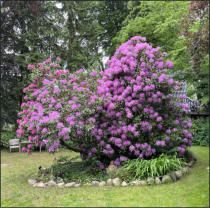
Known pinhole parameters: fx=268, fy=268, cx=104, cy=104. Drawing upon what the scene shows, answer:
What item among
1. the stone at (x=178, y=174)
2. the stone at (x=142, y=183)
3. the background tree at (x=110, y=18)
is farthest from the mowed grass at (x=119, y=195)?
the background tree at (x=110, y=18)

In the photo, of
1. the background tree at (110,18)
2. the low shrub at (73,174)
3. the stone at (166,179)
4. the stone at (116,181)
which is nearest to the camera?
the stone at (166,179)

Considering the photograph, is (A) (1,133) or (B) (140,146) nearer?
(B) (140,146)

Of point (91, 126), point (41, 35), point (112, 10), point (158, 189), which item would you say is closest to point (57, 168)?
point (91, 126)

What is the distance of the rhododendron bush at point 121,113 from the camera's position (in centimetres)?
620

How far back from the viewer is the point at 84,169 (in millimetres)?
6902

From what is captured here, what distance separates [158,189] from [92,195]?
123 centimetres

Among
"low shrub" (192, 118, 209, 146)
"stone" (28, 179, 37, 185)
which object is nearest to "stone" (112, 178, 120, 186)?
"stone" (28, 179, 37, 185)

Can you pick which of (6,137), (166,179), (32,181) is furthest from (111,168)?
(6,137)

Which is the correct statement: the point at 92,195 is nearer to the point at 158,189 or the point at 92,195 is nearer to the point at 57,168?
the point at 158,189

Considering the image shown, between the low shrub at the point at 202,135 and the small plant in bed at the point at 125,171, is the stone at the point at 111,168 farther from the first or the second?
the low shrub at the point at 202,135

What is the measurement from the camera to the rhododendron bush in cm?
620

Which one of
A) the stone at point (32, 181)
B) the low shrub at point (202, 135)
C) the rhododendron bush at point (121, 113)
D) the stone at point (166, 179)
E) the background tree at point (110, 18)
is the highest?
the background tree at point (110, 18)

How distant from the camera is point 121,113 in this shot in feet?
21.1

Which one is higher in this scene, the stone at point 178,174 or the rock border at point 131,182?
the stone at point 178,174
